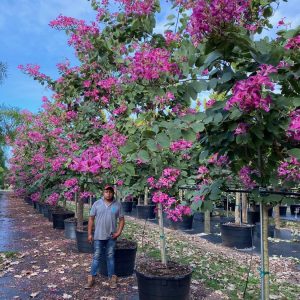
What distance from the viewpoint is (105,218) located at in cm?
477

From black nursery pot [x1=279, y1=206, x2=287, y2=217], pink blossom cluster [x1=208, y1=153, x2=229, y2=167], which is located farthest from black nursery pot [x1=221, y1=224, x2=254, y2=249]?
black nursery pot [x1=279, y1=206, x2=287, y2=217]

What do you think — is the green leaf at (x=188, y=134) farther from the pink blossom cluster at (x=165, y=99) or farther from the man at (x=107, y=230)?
the man at (x=107, y=230)

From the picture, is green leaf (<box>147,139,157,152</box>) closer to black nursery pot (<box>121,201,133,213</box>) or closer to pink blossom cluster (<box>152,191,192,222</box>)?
pink blossom cluster (<box>152,191,192,222</box>)

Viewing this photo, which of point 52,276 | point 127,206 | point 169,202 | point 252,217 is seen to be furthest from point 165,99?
point 127,206

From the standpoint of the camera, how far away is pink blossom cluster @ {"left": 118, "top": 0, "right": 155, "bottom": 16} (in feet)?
9.70

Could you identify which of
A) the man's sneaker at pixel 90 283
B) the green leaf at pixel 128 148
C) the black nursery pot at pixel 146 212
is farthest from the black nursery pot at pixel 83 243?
the black nursery pot at pixel 146 212

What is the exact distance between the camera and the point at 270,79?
170 cm

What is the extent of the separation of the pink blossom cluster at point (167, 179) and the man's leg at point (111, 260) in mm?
1317

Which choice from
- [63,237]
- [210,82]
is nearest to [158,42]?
[210,82]

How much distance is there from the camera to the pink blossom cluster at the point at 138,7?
2.96 m

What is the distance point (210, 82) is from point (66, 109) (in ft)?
16.9

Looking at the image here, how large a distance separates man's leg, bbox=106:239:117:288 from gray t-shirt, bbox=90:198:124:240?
106mm

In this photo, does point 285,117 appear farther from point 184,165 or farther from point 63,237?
point 63,237

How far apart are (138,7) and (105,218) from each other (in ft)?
9.04
